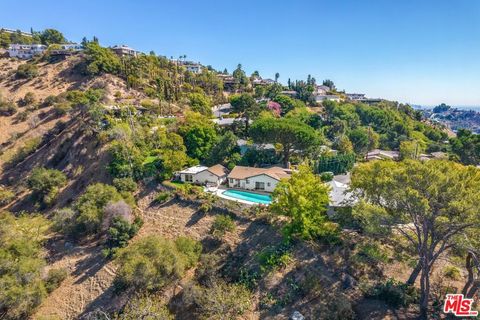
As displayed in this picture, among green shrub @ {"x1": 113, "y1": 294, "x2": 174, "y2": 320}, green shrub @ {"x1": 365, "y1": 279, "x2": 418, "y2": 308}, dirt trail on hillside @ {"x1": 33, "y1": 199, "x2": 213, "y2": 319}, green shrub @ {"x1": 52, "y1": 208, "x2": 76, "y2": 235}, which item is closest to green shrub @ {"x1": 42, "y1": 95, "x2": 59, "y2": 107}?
green shrub @ {"x1": 52, "y1": 208, "x2": 76, "y2": 235}

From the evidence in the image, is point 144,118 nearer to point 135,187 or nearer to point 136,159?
point 136,159

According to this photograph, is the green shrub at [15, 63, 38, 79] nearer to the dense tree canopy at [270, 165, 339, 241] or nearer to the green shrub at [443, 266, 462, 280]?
the dense tree canopy at [270, 165, 339, 241]

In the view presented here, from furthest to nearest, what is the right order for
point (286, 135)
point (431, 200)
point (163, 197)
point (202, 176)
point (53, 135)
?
1. point (53, 135)
2. point (286, 135)
3. point (202, 176)
4. point (163, 197)
5. point (431, 200)

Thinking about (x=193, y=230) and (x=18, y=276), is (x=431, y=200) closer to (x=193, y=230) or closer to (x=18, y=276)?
(x=193, y=230)

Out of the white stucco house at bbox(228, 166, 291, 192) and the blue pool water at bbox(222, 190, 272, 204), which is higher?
the white stucco house at bbox(228, 166, 291, 192)

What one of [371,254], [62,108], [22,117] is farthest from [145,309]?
[22,117]

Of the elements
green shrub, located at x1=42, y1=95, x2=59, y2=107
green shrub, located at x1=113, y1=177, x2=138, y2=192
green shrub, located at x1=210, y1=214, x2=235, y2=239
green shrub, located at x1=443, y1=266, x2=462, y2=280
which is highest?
green shrub, located at x1=42, y1=95, x2=59, y2=107

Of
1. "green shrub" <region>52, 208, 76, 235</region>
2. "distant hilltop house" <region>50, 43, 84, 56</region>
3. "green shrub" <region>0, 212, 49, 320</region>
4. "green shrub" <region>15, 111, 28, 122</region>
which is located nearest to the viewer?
"green shrub" <region>0, 212, 49, 320</region>
